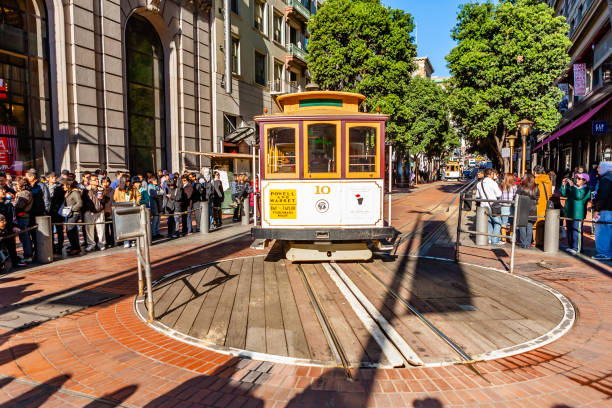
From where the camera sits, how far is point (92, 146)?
15352mm

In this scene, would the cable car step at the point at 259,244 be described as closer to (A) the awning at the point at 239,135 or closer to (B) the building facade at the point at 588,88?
(A) the awning at the point at 239,135

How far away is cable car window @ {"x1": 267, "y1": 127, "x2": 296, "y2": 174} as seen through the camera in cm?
798

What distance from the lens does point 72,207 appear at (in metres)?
9.39

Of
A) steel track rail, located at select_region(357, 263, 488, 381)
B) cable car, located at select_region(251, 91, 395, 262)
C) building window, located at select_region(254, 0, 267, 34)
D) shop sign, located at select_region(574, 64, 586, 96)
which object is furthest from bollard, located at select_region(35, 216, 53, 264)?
shop sign, located at select_region(574, 64, 586, 96)

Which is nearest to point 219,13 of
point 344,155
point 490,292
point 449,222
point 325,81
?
point 325,81

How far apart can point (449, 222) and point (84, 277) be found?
1249 centimetres

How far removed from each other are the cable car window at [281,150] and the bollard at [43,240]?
16.1ft

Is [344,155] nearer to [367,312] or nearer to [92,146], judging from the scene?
[367,312]

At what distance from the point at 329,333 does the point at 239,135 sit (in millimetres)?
18627

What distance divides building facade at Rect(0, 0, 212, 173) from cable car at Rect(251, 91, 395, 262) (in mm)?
10293

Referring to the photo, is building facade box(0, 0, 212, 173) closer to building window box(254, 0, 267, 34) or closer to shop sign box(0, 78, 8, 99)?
shop sign box(0, 78, 8, 99)

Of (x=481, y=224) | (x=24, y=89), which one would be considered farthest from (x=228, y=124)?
(x=481, y=224)

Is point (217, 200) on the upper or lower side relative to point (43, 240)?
upper

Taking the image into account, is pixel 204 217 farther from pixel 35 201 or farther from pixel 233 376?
pixel 233 376
